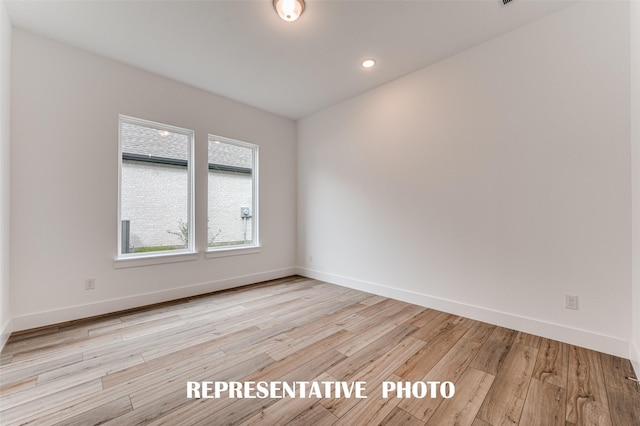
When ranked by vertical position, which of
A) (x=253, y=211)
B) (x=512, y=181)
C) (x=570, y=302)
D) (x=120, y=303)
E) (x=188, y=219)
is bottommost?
(x=120, y=303)

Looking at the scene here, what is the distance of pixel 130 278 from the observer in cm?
291

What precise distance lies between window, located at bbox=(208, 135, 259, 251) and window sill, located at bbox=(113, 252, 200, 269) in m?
0.34

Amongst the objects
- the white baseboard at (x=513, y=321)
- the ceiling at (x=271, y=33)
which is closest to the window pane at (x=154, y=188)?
the ceiling at (x=271, y=33)

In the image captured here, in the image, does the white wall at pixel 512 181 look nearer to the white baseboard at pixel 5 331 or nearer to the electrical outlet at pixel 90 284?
A: the electrical outlet at pixel 90 284

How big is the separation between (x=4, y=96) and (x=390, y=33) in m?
3.39

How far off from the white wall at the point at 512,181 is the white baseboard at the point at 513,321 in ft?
0.04

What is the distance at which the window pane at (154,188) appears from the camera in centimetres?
299

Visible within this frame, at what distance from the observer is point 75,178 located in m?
2.61

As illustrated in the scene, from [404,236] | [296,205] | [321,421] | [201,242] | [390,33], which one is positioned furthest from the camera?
[296,205]

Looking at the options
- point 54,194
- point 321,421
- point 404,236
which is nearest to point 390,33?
point 404,236

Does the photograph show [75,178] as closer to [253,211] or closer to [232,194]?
[232,194]

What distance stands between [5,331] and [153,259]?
119cm

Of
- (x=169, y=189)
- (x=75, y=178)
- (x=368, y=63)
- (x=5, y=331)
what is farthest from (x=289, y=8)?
(x=5, y=331)

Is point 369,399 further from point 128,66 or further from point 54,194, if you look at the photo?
point 128,66
